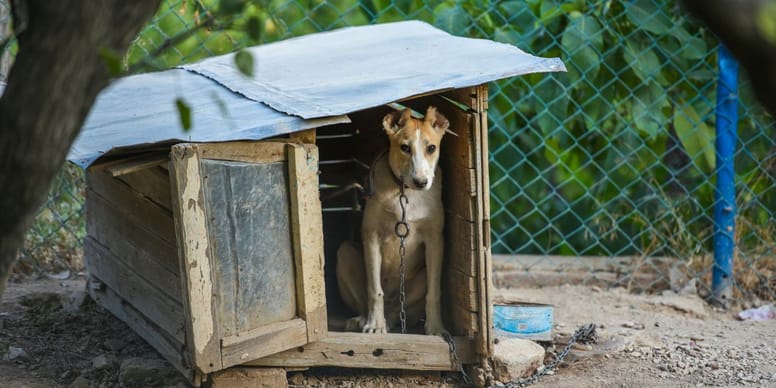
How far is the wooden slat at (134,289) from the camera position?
12.1 feet

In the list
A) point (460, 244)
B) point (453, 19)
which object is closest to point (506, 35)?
point (453, 19)

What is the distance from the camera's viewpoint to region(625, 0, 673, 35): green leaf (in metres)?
5.19

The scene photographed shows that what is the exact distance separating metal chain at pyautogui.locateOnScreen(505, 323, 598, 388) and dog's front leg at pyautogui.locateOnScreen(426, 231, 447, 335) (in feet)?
1.38

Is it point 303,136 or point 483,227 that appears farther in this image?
point 483,227

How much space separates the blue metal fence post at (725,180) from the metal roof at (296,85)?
66.7 inches

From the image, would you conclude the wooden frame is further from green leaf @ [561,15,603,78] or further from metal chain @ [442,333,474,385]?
green leaf @ [561,15,603,78]

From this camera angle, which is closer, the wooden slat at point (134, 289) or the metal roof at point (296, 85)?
the metal roof at point (296, 85)

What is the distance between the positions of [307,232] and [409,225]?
0.69m

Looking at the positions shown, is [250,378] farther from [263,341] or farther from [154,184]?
[154,184]

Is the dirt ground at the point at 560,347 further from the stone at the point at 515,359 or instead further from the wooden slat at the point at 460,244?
the wooden slat at the point at 460,244

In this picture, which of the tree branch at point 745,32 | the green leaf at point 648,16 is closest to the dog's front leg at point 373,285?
the green leaf at point 648,16

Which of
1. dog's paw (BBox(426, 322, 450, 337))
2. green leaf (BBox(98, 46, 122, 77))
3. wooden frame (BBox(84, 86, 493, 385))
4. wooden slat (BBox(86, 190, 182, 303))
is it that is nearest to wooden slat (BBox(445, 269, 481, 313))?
wooden frame (BBox(84, 86, 493, 385))

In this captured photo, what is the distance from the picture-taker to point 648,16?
520 centimetres

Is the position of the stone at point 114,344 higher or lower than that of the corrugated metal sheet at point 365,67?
lower
